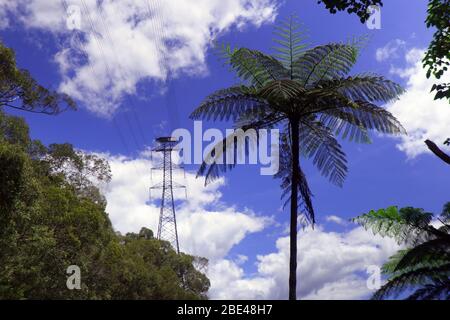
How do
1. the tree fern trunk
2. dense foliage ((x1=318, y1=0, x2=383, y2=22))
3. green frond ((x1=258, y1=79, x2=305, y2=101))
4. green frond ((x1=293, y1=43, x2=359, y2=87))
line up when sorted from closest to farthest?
dense foliage ((x1=318, y1=0, x2=383, y2=22)) < the tree fern trunk < green frond ((x1=258, y1=79, x2=305, y2=101)) < green frond ((x1=293, y1=43, x2=359, y2=87))

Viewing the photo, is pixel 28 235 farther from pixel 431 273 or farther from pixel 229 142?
pixel 431 273

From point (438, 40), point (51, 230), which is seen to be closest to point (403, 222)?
point (438, 40)

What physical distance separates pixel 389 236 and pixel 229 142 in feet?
18.1

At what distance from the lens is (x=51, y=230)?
2034 centimetres

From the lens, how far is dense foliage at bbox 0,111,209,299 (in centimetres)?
1563

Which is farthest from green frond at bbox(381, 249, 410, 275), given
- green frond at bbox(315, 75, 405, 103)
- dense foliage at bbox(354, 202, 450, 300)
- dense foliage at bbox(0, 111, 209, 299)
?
dense foliage at bbox(0, 111, 209, 299)

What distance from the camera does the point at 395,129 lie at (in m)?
12.6

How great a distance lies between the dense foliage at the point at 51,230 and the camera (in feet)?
51.3

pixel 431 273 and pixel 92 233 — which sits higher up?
pixel 92 233

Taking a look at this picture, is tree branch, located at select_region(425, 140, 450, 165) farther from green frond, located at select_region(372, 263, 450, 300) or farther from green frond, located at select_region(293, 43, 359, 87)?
green frond, located at select_region(372, 263, 450, 300)

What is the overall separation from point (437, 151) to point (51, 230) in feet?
56.1

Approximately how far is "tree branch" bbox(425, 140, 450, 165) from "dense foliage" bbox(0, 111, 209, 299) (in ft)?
39.0

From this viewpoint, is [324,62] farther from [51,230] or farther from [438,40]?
[51,230]
